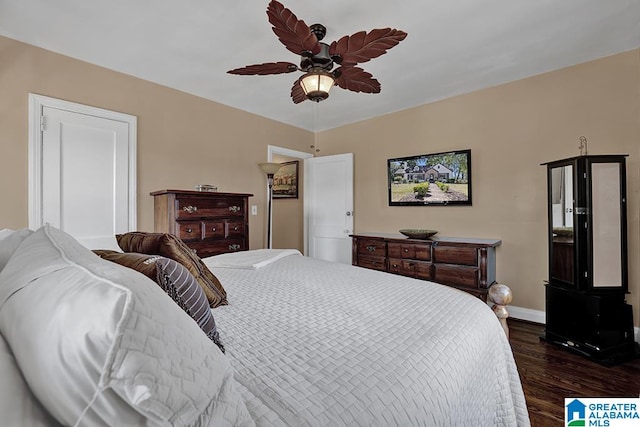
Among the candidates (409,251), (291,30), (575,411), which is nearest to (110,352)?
(291,30)

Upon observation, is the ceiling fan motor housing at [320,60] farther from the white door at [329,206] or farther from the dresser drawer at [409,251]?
the white door at [329,206]

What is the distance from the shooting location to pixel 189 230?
2.92 m

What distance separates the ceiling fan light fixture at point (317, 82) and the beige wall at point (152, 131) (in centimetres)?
203

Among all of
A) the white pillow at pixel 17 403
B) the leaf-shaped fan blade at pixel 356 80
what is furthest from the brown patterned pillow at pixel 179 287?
the leaf-shaped fan blade at pixel 356 80

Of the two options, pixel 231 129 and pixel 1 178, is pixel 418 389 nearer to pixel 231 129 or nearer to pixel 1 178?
pixel 1 178

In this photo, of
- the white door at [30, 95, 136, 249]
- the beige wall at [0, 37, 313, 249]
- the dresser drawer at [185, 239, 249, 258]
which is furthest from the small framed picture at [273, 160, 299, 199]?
the white door at [30, 95, 136, 249]

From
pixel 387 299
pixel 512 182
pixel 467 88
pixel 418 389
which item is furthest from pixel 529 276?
pixel 418 389

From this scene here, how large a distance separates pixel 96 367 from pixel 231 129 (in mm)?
3937

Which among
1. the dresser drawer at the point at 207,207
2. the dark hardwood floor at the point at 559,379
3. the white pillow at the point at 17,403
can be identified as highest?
the dresser drawer at the point at 207,207

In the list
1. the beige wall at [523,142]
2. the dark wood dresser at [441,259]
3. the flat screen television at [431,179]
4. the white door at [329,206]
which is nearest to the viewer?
the beige wall at [523,142]

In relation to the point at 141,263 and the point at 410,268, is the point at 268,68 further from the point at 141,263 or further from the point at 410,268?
the point at 410,268

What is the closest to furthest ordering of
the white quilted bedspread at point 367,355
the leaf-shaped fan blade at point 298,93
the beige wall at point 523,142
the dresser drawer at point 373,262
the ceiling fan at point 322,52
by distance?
the white quilted bedspread at point 367,355 < the ceiling fan at point 322,52 < the leaf-shaped fan blade at point 298,93 < the beige wall at point 523,142 < the dresser drawer at point 373,262

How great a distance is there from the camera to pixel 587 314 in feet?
8.11

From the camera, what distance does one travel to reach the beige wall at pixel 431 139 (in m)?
2.55
